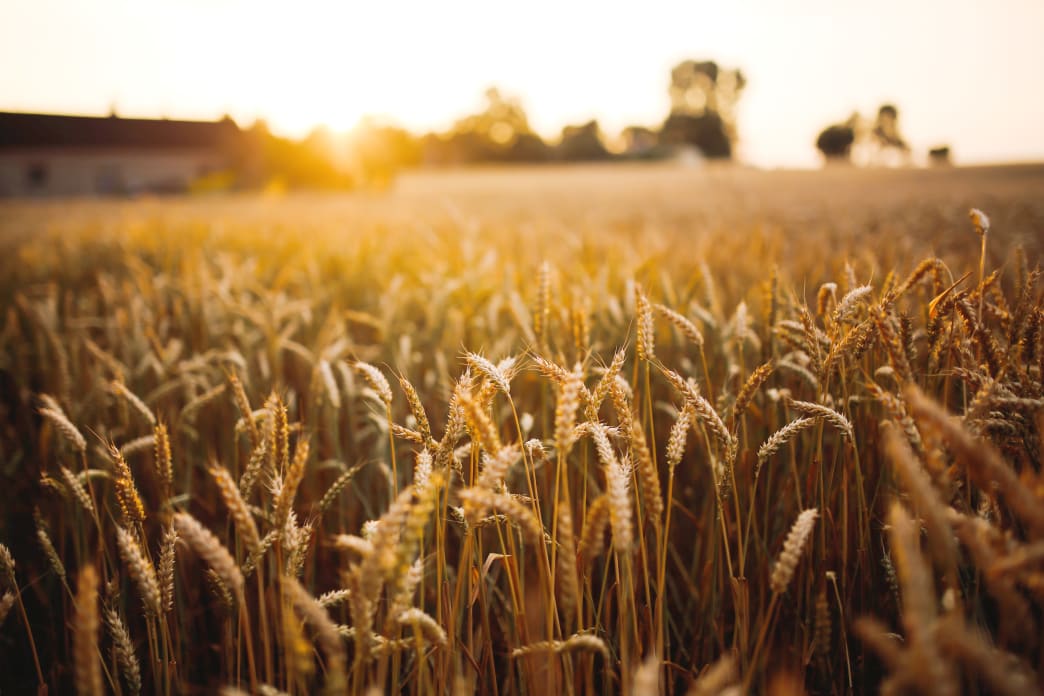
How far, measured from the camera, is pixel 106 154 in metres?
31.6

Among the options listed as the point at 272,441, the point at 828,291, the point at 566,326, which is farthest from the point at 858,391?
the point at 272,441

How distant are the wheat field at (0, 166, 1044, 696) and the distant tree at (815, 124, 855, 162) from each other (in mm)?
39512

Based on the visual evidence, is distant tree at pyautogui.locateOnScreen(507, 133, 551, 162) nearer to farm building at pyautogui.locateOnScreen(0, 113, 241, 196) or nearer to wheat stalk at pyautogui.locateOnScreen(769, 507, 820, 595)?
farm building at pyautogui.locateOnScreen(0, 113, 241, 196)

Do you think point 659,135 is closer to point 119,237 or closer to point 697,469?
point 119,237

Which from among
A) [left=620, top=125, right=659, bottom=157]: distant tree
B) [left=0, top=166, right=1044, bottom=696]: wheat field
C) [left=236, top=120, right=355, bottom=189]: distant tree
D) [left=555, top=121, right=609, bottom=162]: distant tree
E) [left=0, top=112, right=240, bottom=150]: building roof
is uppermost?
[left=620, top=125, right=659, bottom=157]: distant tree

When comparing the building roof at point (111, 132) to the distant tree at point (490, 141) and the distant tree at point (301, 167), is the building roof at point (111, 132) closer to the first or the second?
the distant tree at point (301, 167)

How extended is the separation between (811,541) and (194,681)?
1643mm

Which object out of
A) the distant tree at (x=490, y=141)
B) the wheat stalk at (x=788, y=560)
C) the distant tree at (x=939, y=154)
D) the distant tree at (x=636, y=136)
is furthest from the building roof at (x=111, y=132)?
the wheat stalk at (x=788, y=560)

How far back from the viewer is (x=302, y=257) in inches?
174

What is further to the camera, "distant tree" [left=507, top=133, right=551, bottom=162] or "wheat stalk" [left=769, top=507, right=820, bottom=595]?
"distant tree" [left=507, top=133, right=551, bottom=162]

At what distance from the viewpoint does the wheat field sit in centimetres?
75

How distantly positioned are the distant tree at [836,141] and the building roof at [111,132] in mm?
36186

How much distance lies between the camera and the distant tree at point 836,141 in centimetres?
3709

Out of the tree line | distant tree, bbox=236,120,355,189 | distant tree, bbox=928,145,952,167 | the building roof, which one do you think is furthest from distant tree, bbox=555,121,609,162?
distant tree, bbox=928,145,952,167
